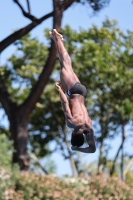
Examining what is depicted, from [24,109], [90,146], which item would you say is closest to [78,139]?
[90,146]

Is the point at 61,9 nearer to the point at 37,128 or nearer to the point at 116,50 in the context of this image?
the point at 116,50

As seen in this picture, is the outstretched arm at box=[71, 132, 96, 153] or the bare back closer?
the bare back

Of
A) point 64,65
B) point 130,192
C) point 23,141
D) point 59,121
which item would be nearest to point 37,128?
point 59,121

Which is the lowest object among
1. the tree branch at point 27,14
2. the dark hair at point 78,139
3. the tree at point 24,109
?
the tree at point 24,109

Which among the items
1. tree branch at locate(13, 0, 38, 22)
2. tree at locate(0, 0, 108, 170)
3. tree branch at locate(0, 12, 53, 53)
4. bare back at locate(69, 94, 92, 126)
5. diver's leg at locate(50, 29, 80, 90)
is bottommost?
tree at locate(0, 0, 108, 170)

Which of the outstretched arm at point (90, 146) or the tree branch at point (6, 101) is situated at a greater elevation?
the outstretched arm at point (90, 146)

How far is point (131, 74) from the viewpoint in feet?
67.3

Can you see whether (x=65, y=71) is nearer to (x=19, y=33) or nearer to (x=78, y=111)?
(x=78, y=111)

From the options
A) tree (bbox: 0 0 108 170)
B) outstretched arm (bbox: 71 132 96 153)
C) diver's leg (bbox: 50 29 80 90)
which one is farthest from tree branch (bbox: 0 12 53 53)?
outstretched arm (bbox: 71 132 96 153)

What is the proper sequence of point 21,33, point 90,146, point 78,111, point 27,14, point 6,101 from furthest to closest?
point 6,101
point 21,33
point 27,14
point 90,146
point 78,111

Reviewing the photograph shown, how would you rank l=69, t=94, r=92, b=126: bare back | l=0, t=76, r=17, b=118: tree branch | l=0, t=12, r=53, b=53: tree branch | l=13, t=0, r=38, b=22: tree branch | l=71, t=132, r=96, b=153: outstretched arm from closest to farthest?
l=69, t=94, r=92, b=126: bare back, l=71, t=132, r=96, b=153: outstretched arm, l=13, t=0, r=38, b=22: tree branch, l=0, t=12, r=53, b=53: tree branch, l=0, t=76, r=17, b=118: tree branch

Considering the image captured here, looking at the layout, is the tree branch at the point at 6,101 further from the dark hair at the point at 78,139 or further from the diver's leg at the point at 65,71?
the dark hair at the point at 78,139

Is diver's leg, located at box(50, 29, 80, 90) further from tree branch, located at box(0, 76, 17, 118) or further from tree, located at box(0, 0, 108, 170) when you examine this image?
tree branch, located at box(0, 76, 17, 118)

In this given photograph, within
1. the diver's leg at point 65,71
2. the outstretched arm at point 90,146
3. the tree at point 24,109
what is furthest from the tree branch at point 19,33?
the outstretched arm at point 90,146
